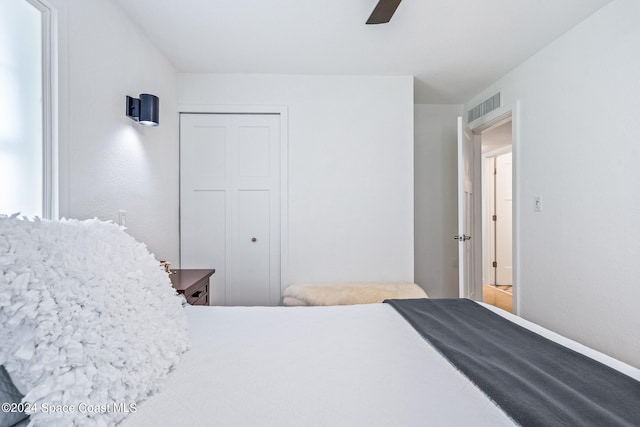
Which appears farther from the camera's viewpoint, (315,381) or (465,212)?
(465,212)

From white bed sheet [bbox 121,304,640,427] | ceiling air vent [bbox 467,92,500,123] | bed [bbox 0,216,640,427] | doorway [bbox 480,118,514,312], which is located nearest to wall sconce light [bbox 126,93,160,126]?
bed [bbox 0,216,640,427]

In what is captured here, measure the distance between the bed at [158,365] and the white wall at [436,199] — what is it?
2763 mm

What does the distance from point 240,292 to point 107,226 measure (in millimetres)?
2210

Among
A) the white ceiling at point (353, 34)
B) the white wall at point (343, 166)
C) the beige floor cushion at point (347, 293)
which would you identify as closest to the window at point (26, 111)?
the white ceiling at point (353, 34)

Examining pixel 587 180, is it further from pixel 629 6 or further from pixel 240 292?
pixel 240 292

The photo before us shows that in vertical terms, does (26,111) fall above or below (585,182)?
above

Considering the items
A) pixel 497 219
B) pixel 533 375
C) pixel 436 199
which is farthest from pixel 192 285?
pixel 497 219

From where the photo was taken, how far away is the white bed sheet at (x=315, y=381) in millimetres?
773

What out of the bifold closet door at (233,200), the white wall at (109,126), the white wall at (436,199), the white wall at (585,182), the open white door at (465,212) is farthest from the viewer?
the white wall at (436,199)

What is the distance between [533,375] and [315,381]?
65 centimetres

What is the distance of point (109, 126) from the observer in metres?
1.96

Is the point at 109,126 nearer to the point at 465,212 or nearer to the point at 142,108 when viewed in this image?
the point at 142,108

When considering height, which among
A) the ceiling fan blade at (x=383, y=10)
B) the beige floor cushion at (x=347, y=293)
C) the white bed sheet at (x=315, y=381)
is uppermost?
the ceiling fan blade at (x=383, y=10)

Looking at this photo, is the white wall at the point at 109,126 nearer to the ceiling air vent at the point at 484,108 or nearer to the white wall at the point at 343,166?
the white wall at the point at 343,166
